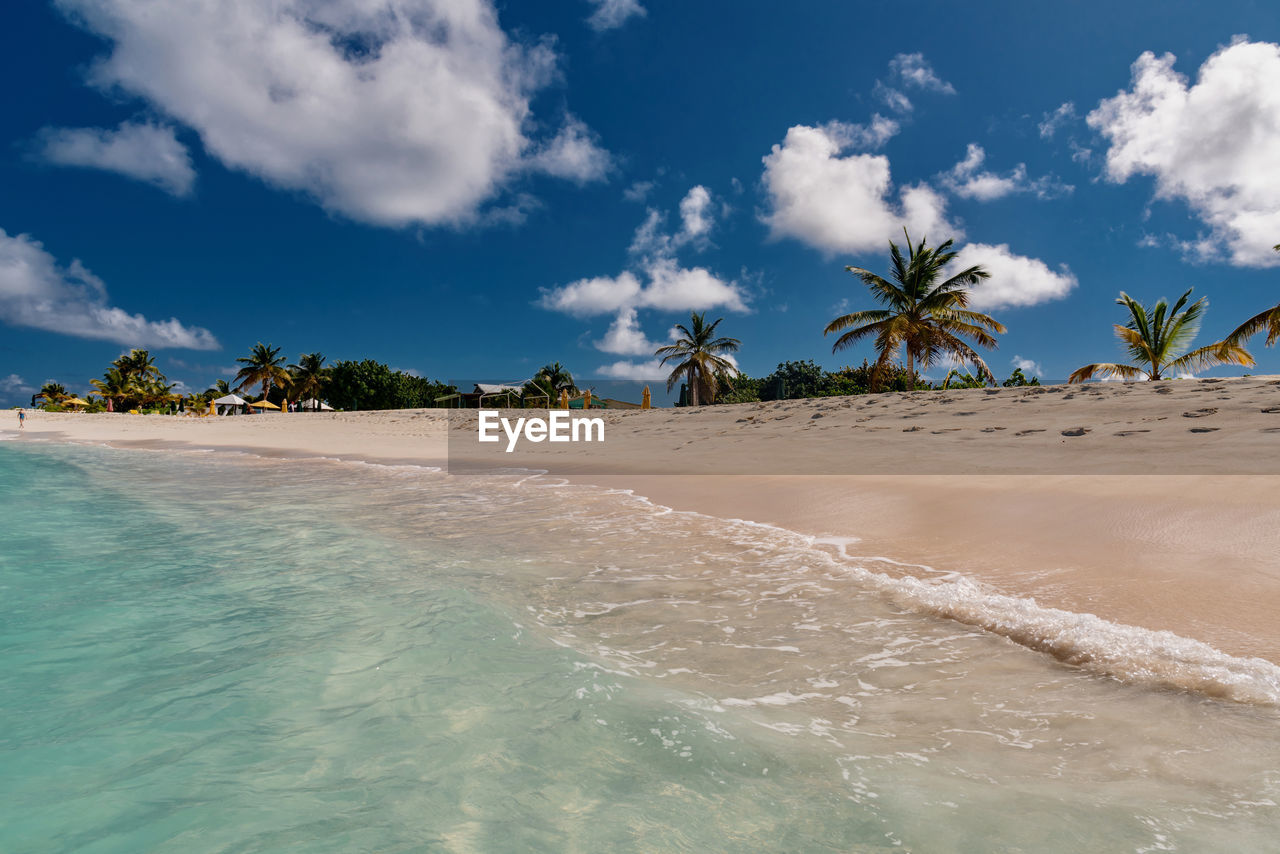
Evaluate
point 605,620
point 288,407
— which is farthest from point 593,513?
point 288,407

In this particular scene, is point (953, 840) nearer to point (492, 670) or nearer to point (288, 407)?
point (492, 670)

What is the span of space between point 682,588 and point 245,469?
1390 centimetres

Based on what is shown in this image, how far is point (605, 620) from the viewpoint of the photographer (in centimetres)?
380

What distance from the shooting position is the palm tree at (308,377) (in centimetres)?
6319

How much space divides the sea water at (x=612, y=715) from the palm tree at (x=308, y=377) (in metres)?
65.6

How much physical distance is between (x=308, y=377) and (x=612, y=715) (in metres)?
70.7

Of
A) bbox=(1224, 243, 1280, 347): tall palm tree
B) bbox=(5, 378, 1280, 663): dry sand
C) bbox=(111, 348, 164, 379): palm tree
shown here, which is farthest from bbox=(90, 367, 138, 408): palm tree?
bbox=(1224, 243, 1280, 347): tall palm tree

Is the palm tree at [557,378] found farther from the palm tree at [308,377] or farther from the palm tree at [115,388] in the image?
the palm tree at [115,388]

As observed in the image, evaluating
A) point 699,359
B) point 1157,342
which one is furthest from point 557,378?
point 1157,342

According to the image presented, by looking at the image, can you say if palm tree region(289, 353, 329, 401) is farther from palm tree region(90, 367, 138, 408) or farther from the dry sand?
the dry sand

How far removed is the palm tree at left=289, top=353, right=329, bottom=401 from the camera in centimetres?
6319

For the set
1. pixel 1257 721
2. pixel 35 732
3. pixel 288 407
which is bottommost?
pixel 35 732

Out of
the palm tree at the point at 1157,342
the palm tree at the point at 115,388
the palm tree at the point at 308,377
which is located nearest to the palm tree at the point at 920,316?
the palm tree at the point at 1157,342

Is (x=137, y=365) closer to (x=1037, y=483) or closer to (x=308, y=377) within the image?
(x=308, y=377)
